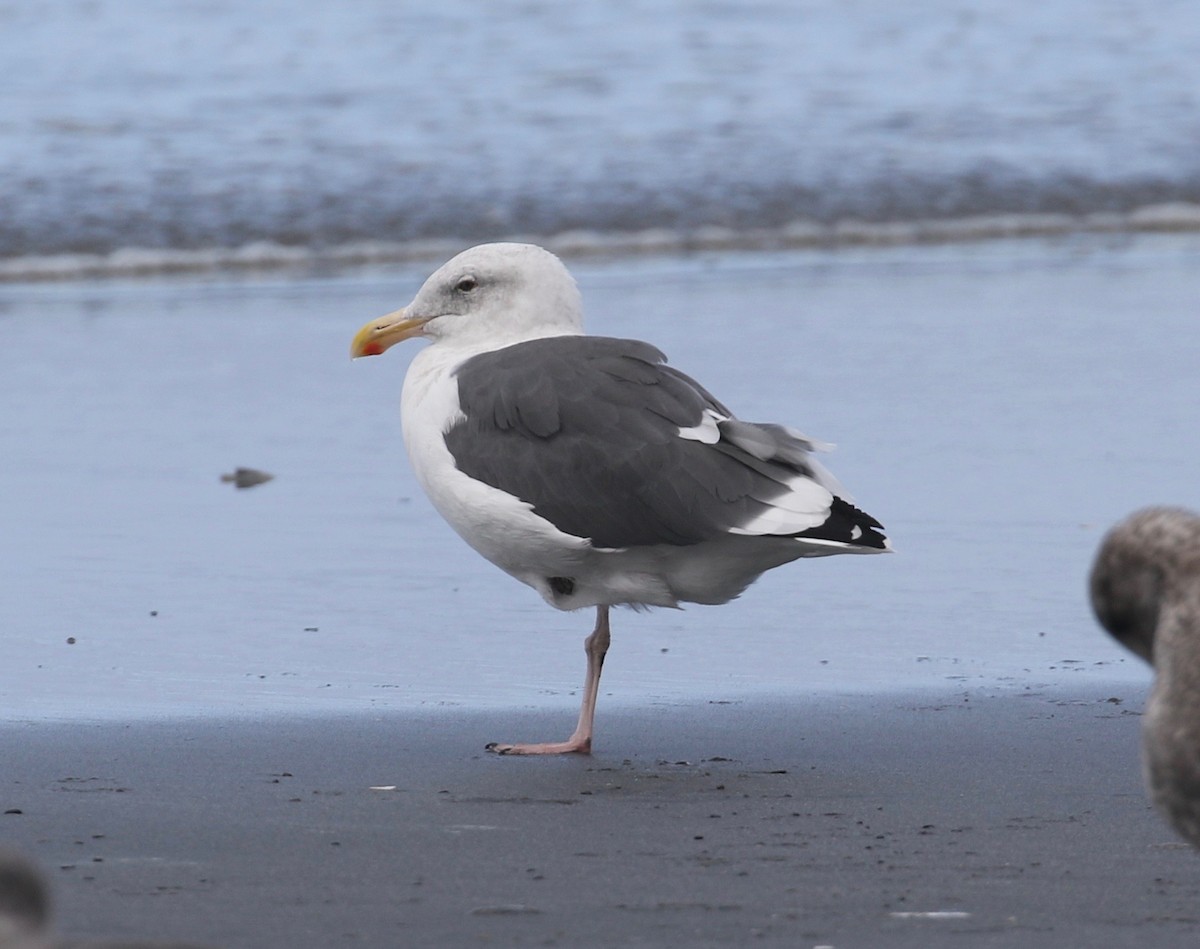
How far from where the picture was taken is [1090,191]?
562 inches

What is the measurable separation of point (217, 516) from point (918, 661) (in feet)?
8.29

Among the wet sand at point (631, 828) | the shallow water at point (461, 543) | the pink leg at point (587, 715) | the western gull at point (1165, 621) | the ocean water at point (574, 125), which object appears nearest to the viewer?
the western gull at point (1165, 621)

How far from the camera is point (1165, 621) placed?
2887 mm

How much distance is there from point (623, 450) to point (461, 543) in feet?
5.84

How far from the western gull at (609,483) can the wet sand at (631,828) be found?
0.35m

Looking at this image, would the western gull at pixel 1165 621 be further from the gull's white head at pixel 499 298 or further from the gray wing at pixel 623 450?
→ the gull's white head at pixel 499 298

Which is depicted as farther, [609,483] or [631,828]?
[609,483]

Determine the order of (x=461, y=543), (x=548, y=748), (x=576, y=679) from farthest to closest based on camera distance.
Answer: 1. (x=461, y=543)
2. (x=576, y=679)
3. (x=548, y=748)

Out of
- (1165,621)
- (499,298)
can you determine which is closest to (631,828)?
(1165,621)

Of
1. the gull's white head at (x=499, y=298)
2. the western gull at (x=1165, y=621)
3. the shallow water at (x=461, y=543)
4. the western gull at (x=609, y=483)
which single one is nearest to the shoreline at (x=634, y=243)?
the shallow water at (x=461, y=543)

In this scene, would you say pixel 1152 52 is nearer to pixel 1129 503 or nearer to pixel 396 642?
pixel 1129 503

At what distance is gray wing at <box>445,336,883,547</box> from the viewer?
4.75 m

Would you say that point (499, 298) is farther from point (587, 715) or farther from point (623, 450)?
point (587, 715)

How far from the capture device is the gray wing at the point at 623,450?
4.75m
